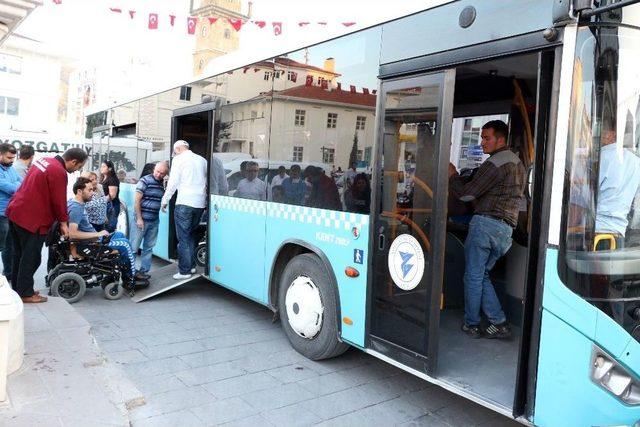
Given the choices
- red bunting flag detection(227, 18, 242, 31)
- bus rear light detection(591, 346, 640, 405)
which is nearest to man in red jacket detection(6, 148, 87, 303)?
bus rear light detection(591, 346, 640, 405)

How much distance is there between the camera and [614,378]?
2508 mm

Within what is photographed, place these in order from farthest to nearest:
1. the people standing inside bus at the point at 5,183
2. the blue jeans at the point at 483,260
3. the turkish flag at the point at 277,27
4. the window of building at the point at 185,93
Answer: the turkish flag at the point at 277,27 < the window of building at the point at 185,93 < the people standing inside bus at the point at 5,183 < the blue jeans at the point at 483,260

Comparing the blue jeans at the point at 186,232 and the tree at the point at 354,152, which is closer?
the tree at the point at 354,152

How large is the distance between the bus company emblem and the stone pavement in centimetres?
99

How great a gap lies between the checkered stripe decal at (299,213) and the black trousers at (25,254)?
1.99 meters

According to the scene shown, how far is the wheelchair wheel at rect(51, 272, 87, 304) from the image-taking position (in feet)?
19.6

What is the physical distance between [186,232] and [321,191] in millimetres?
2593

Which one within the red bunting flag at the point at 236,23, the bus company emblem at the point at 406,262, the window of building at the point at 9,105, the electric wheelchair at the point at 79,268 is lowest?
the electric wheelchair at the point at 79,268

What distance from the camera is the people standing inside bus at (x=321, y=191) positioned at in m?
4.17

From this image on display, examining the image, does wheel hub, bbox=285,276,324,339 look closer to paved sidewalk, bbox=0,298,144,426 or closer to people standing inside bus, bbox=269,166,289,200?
people standing inside bus, bbox=269,166,289,200

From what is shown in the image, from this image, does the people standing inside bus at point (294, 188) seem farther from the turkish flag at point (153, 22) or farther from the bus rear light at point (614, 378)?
the turkish flag at point (153, 22)

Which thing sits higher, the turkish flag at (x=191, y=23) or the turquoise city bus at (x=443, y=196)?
the turkish flag at (x=191, y=23)

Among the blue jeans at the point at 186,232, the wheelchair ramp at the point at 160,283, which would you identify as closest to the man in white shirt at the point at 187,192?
the blue jeans at the point at 186,232

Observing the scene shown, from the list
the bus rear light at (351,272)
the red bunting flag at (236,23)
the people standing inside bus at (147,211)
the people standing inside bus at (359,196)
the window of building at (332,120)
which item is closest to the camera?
the people standing inside bus at (359,196)
